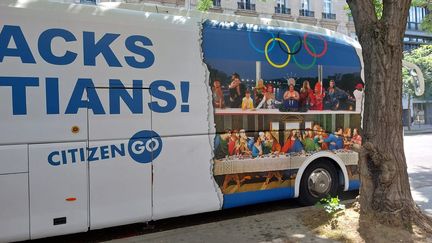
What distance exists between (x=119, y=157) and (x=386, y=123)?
3503mm

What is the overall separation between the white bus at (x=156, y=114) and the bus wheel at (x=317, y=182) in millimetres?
23

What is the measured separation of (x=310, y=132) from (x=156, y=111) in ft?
9.23

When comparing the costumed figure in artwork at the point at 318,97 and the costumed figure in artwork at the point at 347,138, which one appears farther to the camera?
the costumed figure in artwork at the point at 347,138

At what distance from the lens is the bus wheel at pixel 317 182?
23.7 ft

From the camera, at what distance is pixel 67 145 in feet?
16.9

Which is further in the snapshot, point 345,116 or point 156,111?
point 345,116

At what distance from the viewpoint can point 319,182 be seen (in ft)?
24.2

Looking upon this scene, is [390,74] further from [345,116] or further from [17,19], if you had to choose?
[17,19]

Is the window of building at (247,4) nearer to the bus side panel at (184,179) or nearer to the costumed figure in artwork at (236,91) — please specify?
the costumed figure in artwork at (236,91)

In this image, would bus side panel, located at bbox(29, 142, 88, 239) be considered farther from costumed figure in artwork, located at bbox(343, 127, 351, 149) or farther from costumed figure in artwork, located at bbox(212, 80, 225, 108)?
costumed figure in artwork, located at bbox(343, 127, 351, 149)

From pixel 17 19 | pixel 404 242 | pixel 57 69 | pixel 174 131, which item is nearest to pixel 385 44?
pixel 404 242

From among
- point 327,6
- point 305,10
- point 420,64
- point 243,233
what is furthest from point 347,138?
point 327,6

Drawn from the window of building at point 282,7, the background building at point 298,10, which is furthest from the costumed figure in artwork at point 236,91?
the window of building at point 282,7

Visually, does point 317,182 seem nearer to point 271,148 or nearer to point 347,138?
point 347,138
